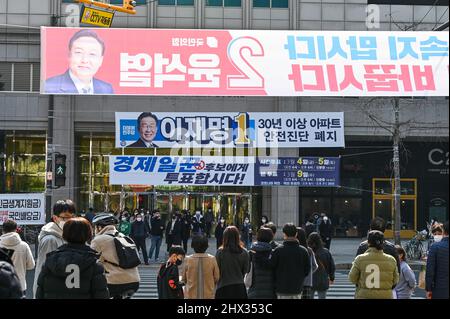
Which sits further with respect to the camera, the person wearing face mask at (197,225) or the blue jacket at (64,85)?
the person wearing face mask at (197,225)

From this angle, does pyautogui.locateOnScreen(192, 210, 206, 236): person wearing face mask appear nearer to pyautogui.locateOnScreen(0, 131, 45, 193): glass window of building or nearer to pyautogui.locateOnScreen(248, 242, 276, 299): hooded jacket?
pyautogui.locateOnScreen(0, 131, 45, 193): glass window of building

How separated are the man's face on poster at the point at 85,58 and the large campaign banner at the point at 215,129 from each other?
1241cm

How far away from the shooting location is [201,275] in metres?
8.26

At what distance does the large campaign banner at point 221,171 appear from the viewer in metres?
19.9

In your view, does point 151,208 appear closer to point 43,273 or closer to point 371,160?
point 371,160

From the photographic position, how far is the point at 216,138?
1991 centimetres

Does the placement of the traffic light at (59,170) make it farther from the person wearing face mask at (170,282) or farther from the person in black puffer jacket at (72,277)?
the person in black puffer jacket at (72,277)

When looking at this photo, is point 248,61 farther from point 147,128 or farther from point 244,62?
point 147,128

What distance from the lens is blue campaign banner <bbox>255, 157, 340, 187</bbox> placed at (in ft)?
83.8

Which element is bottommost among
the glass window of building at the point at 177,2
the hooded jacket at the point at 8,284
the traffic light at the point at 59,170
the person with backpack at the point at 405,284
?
the person with backpack at the point at 405,284

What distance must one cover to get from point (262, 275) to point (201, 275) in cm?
81

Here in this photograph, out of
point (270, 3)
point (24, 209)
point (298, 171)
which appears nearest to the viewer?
point (24, 209)

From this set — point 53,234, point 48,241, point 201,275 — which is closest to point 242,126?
point 201,275

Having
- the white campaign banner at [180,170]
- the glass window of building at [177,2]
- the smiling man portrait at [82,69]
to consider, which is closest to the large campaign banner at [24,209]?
the white campaign banner at [180,170]
